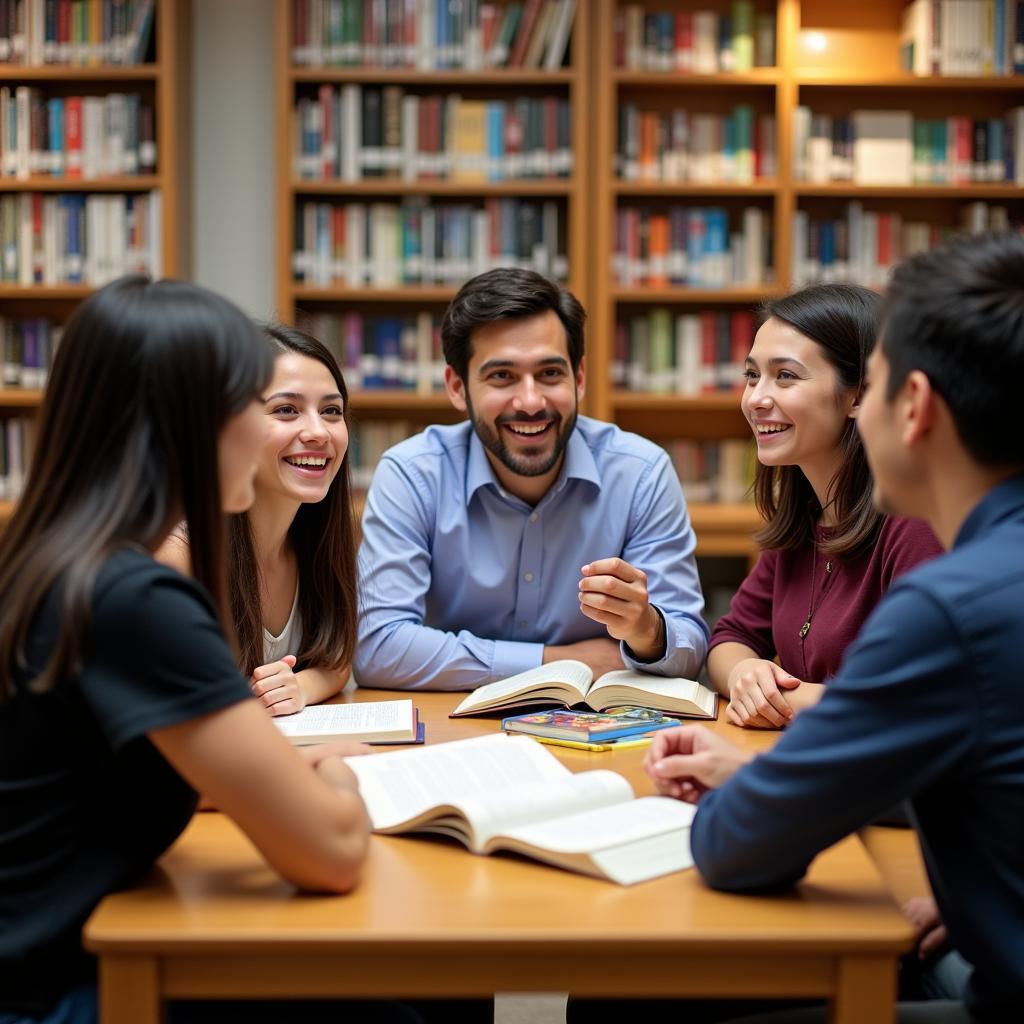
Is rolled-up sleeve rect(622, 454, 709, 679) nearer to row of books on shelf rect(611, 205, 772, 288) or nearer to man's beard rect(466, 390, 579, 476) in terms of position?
man's beard rect(466, 390, 579, 476)

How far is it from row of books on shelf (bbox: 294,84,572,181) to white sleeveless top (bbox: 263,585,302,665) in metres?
2.32

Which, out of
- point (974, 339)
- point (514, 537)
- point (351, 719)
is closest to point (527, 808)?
point (351, 719)

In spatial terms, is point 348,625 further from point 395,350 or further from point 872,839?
point 395,350

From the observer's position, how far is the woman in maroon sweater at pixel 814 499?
189cm

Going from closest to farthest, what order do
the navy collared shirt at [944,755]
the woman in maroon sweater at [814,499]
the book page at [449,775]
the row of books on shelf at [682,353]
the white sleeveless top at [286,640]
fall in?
the navy collared shirt at [944,755]
the book page at [449,775]
the woman in maroon sweater at [814,499]
the white sleeveless top at [286,640]
the row of books on shelf at [682,353]

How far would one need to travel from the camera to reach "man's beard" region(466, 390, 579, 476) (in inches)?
94.6

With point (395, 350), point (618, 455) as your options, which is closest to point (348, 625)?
point (618, 455)

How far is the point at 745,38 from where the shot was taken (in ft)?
13.1

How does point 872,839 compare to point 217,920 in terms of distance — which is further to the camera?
point 872,839

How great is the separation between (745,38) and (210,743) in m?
3.55

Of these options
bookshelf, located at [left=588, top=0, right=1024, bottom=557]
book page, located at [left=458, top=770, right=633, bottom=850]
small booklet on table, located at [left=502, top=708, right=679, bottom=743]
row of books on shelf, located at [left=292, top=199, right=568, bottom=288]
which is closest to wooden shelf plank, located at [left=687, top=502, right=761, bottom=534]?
bookshelf, located at [left=588, top=0, right=1024, bottom=557]

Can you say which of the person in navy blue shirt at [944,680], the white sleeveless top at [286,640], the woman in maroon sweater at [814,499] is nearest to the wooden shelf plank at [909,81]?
the woman in maroon sweater at [814,499]

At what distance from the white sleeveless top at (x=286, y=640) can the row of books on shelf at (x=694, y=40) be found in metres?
2.62

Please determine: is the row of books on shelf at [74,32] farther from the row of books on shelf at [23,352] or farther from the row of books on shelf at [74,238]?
the row of books on shelf at [23,352]
